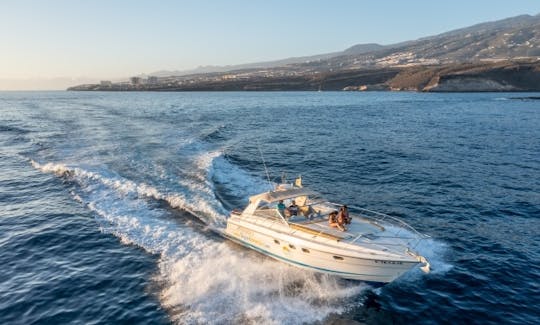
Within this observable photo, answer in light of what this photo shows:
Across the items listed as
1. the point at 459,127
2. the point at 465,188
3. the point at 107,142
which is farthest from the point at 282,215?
the point at 459,127

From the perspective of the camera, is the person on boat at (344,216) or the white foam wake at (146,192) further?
the white foam wake at (146,192)

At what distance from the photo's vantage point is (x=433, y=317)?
53.5 ft

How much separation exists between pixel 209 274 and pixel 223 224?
6688 millimetres

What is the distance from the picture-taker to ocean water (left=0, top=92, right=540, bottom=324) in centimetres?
1684

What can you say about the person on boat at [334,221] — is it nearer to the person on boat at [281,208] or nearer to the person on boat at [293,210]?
the person on boat at [293,210]

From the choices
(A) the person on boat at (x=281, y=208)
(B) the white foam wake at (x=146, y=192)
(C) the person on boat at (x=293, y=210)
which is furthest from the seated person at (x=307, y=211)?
(B) the white foam wake at (x=146, y=192)

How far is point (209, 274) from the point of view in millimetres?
18875

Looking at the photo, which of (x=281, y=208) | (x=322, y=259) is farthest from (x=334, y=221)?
(x=281, y=208)

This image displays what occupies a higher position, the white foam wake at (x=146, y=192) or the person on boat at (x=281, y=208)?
the person on boat at (x=281, y=208)

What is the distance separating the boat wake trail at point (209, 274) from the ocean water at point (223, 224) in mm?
82

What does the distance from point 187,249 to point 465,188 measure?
2378cm

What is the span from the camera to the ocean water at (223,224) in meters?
16.8

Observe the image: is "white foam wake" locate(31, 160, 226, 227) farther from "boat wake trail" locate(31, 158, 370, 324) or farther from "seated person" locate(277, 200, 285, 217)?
→ "seated person" locate(277, 200, 285, 217)

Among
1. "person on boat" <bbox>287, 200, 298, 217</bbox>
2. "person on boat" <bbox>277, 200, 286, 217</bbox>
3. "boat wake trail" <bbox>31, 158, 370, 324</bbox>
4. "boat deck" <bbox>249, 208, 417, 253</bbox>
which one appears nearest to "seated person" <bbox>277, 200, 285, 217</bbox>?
"person on boat" <bbox>277, 200, 286, 217</bbox>
